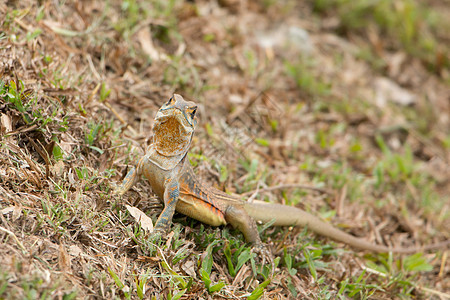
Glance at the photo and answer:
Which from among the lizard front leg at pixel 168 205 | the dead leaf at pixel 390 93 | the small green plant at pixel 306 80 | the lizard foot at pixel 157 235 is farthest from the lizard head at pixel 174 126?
the dead leaf at pixel 390 93

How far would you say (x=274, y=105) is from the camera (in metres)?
6.95

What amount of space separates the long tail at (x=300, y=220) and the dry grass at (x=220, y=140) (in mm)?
154

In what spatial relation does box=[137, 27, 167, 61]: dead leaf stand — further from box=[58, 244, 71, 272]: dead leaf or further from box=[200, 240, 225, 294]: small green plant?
box=[58, 244, 71, 272]: dead leaf

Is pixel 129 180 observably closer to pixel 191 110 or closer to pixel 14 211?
pixel 191 110

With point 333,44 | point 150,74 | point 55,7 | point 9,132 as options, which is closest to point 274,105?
point 150,74

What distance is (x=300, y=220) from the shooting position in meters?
4.88

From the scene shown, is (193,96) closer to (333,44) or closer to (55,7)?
(55,7)

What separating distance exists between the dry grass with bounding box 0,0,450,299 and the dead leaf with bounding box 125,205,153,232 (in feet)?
0.34

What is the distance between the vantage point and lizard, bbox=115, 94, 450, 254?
397 cm

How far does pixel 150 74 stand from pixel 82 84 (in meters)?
1.18

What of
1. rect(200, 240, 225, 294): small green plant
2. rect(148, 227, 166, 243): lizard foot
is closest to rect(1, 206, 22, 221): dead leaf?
rect(148, 227, 166, 243): lizard foot

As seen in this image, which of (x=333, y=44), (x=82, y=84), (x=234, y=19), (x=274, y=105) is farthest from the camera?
(x=333, y=44)

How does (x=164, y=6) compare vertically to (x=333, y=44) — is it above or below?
above

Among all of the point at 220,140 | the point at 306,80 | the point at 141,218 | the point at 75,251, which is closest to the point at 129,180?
the point at 141,218
